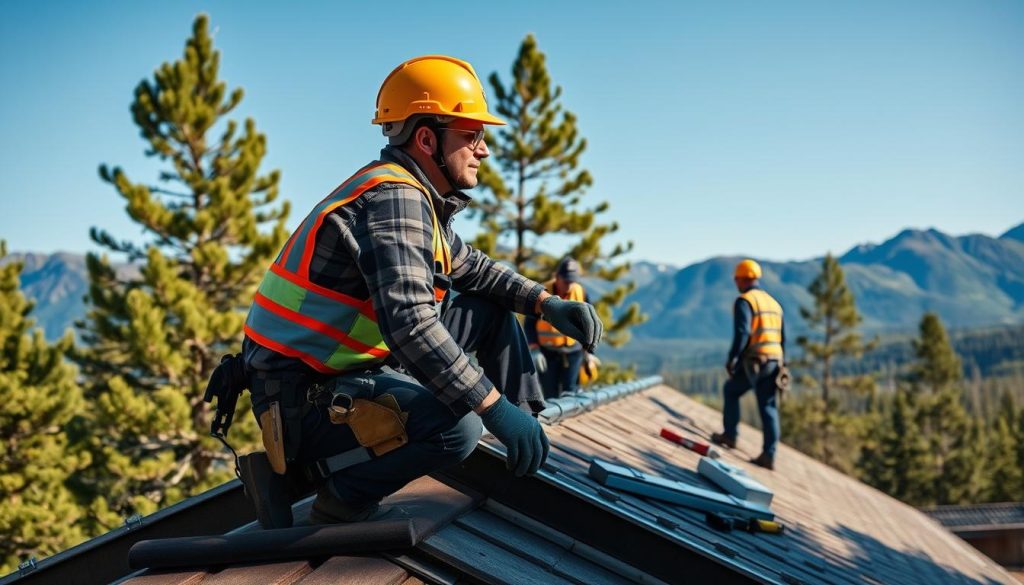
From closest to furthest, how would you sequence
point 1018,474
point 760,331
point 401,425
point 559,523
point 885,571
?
1. point 401,425
2. point 559,523
3. point 885,571
4. point 760,331
5. point 1018,474

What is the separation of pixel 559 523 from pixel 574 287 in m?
7.11

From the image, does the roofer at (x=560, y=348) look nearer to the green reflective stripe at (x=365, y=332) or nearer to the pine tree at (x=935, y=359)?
the green reflective stripe at (x=365, y=332)

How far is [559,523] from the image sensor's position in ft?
10.7

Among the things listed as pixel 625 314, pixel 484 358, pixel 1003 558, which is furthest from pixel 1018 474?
pixel 484 358

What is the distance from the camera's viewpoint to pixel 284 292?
277 cm

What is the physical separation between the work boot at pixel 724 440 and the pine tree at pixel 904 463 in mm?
47175

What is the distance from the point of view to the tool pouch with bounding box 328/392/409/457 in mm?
2684

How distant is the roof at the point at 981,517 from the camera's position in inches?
1107

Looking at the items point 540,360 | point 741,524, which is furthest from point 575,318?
point 540,360

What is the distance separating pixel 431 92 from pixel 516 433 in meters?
1.31

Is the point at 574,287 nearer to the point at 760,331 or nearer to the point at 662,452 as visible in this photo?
the point at 760,331

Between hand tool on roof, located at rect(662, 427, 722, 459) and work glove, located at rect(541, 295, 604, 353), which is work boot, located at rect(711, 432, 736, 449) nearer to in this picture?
hand tool on roof, located at rect(662, 427, 722, 459)

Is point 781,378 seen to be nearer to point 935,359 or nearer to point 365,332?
point 365,332

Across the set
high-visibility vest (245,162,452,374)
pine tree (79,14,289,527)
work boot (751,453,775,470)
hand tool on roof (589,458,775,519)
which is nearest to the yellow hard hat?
high-visibility vest (245,162,452,374)
